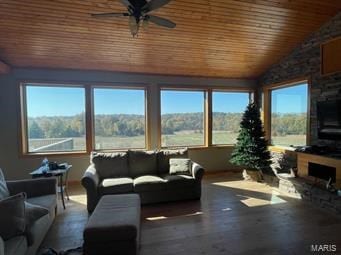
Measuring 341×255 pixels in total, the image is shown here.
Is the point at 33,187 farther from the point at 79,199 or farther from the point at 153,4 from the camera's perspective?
the point at 153,4

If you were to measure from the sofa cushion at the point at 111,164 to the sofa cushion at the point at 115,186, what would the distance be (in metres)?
0.29

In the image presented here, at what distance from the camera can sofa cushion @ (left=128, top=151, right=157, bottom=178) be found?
4.61 m

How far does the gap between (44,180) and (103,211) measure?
1213 millimetres

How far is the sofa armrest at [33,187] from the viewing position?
10.5 ft

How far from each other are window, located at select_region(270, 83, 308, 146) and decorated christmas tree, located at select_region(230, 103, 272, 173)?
2.28 feet

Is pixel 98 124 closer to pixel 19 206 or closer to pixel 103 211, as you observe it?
pixel 103 211

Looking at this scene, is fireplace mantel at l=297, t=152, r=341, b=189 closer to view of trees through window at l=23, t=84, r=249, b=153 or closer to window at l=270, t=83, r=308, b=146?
window at l=270, t=83, r=308, b=146

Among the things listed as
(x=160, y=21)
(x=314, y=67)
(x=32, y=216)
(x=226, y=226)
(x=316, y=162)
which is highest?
(x=160, y=21)

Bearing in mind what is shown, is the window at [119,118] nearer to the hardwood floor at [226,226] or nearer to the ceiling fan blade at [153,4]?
the hardwood floor at [226,226]

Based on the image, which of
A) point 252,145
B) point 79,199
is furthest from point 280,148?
point 79,199

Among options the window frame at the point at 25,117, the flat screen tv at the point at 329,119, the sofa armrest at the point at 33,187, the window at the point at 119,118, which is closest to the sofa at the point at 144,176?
the sofa armrest at the point at 33,187

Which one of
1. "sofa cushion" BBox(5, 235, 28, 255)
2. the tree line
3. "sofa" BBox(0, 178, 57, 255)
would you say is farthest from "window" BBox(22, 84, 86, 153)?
"sofa cushion" BBox(5, 235, 28, 255)

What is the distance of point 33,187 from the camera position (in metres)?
3.30

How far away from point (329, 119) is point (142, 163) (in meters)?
3.69
